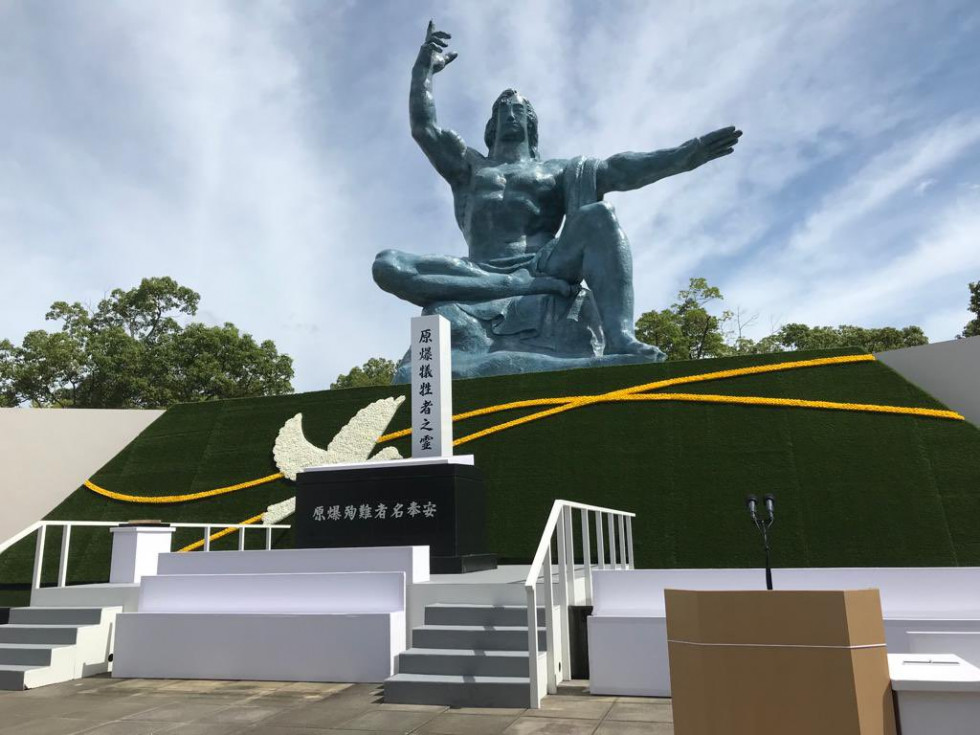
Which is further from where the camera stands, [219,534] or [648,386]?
[648,386]

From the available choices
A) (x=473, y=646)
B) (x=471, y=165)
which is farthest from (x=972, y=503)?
(x=471, y=165)

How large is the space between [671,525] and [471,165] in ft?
28.2

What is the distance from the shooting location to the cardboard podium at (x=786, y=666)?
83.1 inches

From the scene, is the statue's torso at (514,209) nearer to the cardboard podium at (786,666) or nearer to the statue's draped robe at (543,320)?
the statue's draped robe at (543,320)

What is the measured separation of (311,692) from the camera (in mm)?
4926

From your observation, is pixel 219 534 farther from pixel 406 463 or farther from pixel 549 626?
pixel 549 626

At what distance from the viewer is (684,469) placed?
887 cm

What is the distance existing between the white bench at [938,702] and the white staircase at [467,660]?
2.60m

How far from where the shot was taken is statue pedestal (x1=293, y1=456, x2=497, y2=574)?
267 inches

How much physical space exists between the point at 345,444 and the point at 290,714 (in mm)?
6392

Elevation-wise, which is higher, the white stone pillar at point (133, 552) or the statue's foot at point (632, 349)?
the statue's foot at point (632, 349)

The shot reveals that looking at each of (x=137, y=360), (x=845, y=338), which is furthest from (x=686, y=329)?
(x=137, y=360)

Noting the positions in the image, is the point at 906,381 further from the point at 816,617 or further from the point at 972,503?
the point at 816,617

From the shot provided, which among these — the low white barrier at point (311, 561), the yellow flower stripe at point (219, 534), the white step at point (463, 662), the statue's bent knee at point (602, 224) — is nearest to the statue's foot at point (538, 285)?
the statue's bent knee at point (602, 224)
